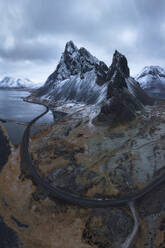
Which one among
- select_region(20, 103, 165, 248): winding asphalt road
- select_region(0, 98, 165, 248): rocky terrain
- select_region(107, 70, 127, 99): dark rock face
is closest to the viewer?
select_region(0, 98, 165, 248): rocky terrain

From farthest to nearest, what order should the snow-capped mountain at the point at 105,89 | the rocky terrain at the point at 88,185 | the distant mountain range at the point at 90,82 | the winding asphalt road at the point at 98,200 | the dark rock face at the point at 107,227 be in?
the distant mountain range at the point at 90,82
the snow-capped mountain at the point at 105,89
the winding asphalt road at the point at 98,200
the rocky terrain at the point at 88,185
the dark rock face at the point at 107,227

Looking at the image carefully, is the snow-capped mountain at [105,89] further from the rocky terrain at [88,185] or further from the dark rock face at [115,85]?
the rocky terrain at [88,185]

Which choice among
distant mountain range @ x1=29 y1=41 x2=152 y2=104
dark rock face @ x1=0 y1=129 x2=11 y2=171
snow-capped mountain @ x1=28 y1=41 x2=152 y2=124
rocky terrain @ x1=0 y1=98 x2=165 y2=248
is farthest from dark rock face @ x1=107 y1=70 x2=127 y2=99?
dark rock face @ x1=0 y1=129 x2=11 y2=171

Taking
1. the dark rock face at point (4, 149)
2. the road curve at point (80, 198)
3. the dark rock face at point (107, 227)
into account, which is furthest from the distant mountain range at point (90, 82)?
the dark rock face at point (107, 227)

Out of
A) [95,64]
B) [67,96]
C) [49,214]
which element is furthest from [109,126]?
[95,64]

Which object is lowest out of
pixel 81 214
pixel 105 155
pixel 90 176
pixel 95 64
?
pixel 81 214

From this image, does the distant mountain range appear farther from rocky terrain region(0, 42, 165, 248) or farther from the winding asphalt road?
the winding asphalt road

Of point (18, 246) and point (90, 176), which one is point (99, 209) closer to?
point (90, 176)

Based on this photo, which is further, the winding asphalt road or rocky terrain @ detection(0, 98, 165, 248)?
the winding asphalt road
